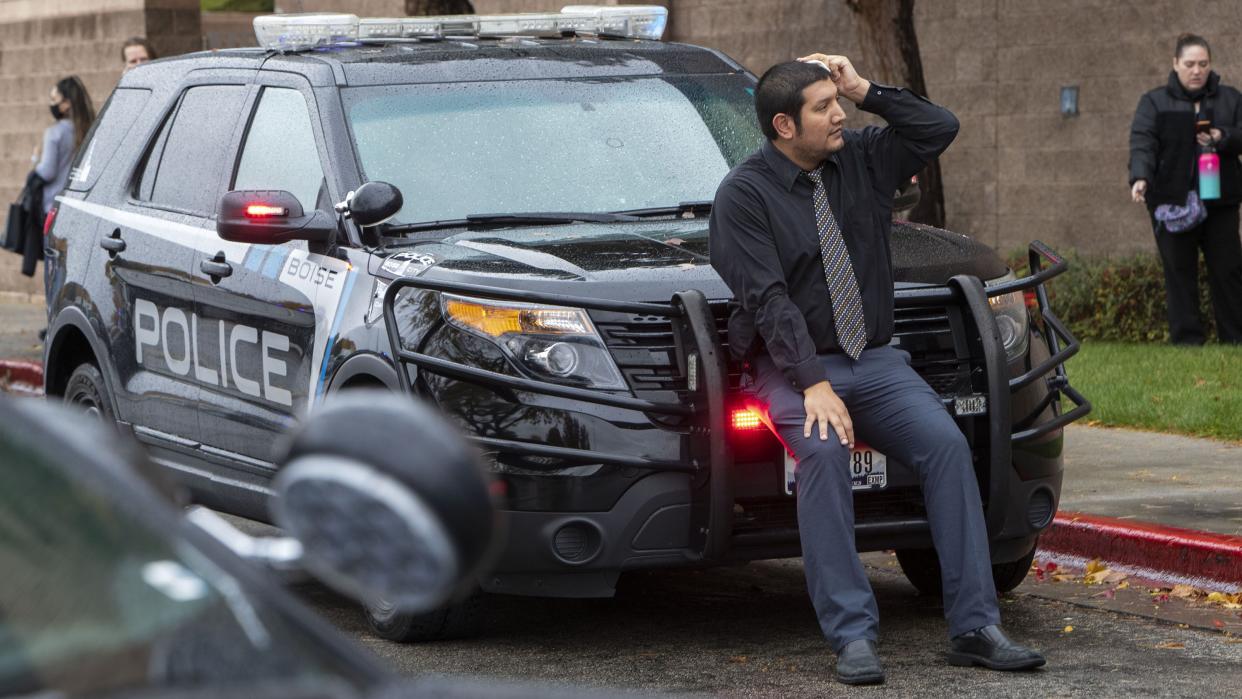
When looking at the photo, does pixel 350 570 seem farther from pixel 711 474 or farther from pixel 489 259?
pixel 489 259

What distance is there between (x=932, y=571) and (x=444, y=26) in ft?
8.52

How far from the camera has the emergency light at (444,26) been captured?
7281 mm

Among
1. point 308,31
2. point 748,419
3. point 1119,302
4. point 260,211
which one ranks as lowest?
point 1119,302

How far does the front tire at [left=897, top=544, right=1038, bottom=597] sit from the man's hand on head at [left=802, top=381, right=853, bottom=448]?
1189 millimetres

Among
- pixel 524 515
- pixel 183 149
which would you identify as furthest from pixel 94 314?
pixel 524 515

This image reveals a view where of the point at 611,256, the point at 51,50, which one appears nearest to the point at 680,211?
the point at 611,256

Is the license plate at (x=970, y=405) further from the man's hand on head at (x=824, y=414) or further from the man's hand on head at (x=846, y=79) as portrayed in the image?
the man's hand on head at (x=846, y=79)

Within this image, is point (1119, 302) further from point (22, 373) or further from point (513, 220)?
point (513, 220)

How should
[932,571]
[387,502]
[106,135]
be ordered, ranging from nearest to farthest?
1. [387,502]
2. [932,571]
3. [106,135]

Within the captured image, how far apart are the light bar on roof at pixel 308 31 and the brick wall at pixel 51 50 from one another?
12.5 metres

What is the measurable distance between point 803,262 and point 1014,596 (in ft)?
5.71

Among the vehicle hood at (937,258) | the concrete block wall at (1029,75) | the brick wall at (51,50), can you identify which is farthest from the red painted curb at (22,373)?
the vehicle hood at (937,258)

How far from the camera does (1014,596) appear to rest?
695cm

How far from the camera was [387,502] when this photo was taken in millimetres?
1707
